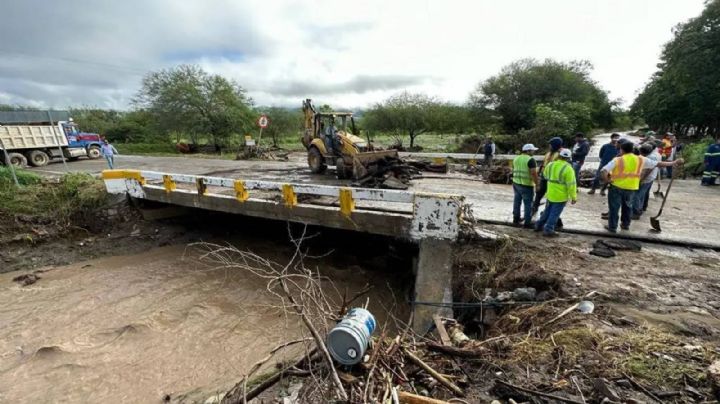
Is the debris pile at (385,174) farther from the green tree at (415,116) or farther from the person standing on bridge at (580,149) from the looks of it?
the green tree at (415,116)

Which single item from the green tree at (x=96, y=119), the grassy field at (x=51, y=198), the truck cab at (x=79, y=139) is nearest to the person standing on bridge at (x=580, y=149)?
the grassy field at (x=51, y=198)

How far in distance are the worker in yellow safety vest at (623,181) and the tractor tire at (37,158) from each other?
21.8 m

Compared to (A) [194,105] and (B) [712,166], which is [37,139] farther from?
(B) [712,166]

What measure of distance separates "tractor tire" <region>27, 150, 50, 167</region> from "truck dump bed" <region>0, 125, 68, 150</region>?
13.5 inches

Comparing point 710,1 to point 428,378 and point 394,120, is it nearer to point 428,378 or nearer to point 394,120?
point 394,120

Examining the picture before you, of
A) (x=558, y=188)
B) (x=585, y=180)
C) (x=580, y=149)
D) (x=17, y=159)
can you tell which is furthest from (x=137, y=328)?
(x=17, y=159)

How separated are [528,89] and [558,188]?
24.5m

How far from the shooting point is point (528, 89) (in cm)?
2534

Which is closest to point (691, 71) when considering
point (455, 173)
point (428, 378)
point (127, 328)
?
point (455, 173)

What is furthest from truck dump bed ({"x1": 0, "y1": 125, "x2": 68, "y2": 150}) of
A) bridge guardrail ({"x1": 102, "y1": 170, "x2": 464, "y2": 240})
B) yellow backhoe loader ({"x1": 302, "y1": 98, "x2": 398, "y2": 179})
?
bridge guardrail ({"x1": 102, "y1": 170, "x2": 464, "y2": 240})

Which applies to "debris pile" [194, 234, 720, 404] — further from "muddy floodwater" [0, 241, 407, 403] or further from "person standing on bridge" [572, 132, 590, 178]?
"person standing on bridge" [572, 132, 590, 178]

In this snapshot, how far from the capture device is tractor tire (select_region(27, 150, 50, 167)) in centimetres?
1527

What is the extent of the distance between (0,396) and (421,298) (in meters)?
5.09

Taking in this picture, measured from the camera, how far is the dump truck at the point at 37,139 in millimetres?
14375
